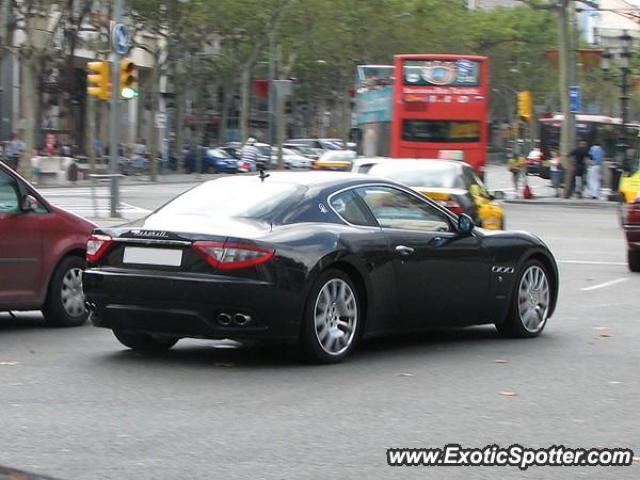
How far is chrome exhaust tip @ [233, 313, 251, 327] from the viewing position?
880cm

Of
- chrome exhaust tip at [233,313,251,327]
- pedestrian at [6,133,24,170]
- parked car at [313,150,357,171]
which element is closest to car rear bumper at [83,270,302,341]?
chrome exhaust tip at [233,313,251,327]

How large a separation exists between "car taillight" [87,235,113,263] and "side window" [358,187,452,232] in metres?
1.85

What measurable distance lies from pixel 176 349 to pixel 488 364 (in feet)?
7.57

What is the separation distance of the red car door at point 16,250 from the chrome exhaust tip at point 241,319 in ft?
8.42

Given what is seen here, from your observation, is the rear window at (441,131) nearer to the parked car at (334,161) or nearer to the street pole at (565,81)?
the street pole at (565,81)

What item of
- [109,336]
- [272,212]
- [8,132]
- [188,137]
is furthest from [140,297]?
[188,137]

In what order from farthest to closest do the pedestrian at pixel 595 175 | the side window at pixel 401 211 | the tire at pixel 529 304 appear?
the pedestrian at pixel 595 175 < the tire at pixel 529 304 < the side window at pixel 401 211

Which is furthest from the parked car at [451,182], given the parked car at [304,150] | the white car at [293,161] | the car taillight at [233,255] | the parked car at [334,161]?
the parked car at [304,150]

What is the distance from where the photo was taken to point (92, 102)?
58656 mm

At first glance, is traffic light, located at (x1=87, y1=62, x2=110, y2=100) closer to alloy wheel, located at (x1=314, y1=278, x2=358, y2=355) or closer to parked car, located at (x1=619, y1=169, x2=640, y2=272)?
parked car, located at (x1=619, y1=169, x2=640, y2=272)

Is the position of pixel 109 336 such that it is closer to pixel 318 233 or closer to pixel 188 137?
pixel 318 233

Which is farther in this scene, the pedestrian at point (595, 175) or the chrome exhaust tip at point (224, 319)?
the pedestrian at point (595, 175)

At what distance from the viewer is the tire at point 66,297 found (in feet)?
36.4

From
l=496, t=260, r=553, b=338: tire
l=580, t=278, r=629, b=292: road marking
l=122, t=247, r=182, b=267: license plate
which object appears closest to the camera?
l=122, t=247, r=182, b=267: license plate
